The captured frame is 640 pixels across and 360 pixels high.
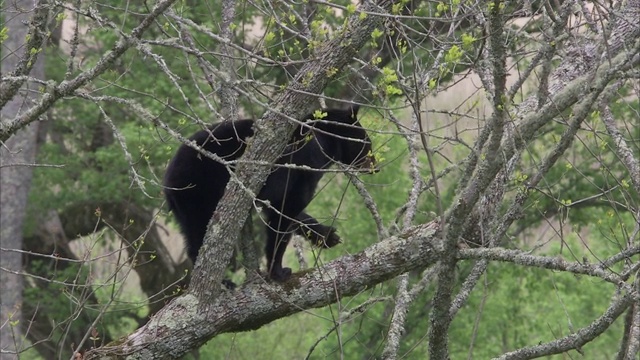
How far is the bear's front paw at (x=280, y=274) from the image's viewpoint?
19.6ft

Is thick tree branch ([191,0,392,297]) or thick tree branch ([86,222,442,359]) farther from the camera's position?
thick tree branch ([86,222,442,359])

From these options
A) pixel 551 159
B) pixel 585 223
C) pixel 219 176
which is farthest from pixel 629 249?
pixel 585 223

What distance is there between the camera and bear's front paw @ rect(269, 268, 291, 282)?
5.98 metres

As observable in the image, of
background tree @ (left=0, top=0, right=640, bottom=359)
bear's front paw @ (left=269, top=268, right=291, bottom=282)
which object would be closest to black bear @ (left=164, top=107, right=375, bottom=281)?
background tree @ (left=0, top=0, right=640, bottom=359)

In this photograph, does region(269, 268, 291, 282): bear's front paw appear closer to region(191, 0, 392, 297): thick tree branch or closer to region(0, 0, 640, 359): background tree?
region(0, 0, 640, 359): background tree

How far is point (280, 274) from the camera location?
607 cm

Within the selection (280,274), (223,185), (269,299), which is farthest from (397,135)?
(223,185)

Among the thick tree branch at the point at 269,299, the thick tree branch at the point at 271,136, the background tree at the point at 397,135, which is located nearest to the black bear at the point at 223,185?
the background tree at the point at 397,135

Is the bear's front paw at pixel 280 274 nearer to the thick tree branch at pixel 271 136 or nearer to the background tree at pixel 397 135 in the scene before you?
the background tree at pixel 397 135

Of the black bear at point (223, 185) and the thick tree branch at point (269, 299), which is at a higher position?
the black bear at point (223, 185)

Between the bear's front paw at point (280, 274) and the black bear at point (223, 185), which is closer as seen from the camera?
the bear's front paw at point (280, 274)

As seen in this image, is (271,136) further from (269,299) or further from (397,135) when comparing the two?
(397,135)

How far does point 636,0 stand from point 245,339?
1615cm

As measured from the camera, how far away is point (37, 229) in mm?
18969
